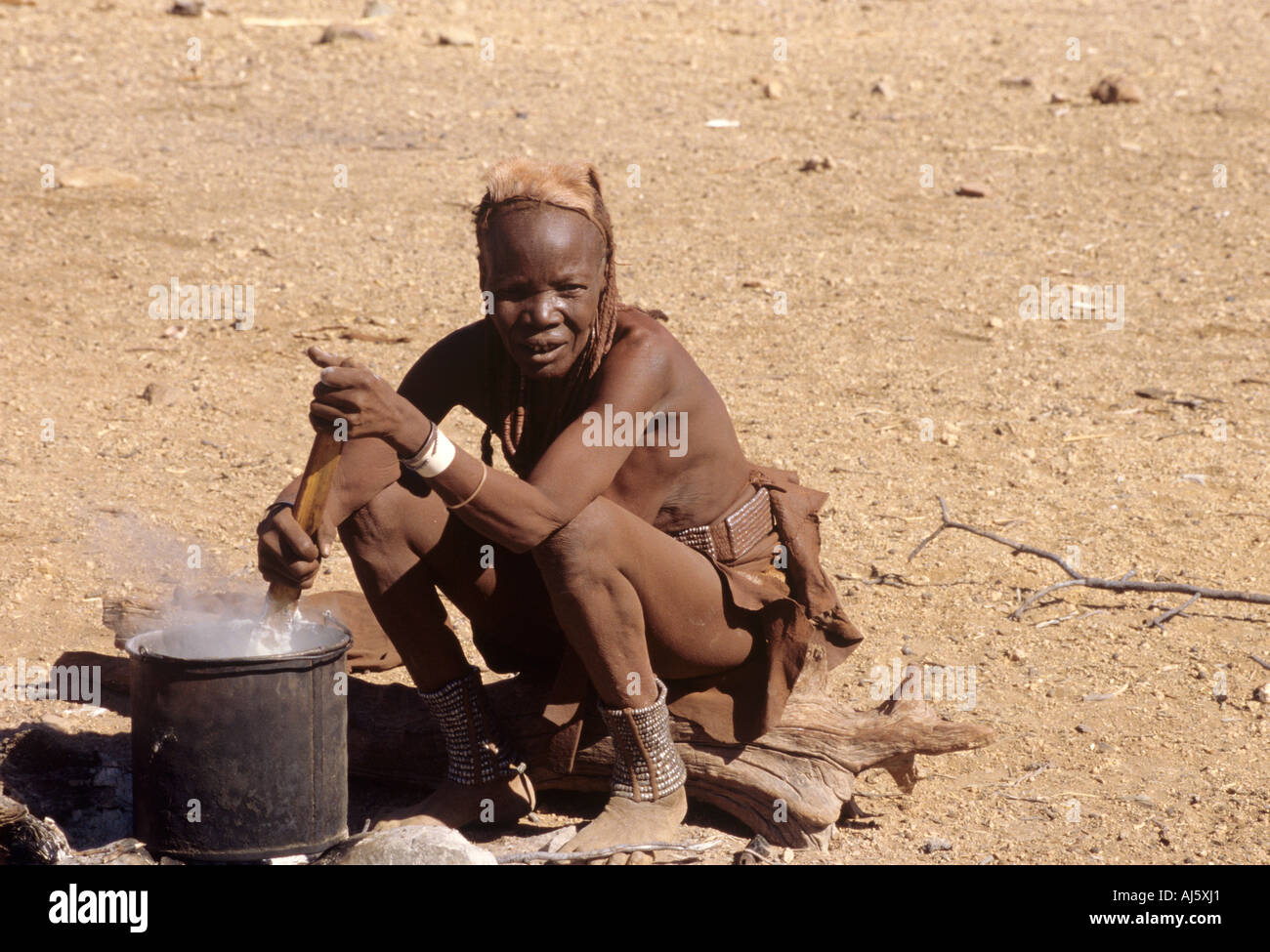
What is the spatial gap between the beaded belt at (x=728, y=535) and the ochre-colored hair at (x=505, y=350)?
0.37 m

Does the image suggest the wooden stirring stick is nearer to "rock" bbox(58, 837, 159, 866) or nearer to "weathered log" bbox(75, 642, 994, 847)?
"rock" bbox(58, 837, 159, 866)

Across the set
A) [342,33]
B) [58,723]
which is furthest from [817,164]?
[58,723]

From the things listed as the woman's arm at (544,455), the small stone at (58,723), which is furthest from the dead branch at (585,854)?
the small stone at (58,723)

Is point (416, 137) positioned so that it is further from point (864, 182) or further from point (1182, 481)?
point (1182, 481)

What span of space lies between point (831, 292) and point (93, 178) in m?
3.94

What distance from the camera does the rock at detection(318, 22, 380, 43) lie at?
10.2 metres

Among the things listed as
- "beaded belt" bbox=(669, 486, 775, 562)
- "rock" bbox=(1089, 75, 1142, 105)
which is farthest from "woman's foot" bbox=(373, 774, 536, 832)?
"rock" bbox=(1089, 75, 1142, 105)

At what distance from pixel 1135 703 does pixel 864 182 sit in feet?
16.8

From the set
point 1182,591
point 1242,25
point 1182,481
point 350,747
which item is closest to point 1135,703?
point 1182,591

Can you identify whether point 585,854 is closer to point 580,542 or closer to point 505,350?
point 580,542

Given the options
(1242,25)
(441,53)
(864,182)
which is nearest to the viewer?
(864,182)

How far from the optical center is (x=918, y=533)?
192 inches
